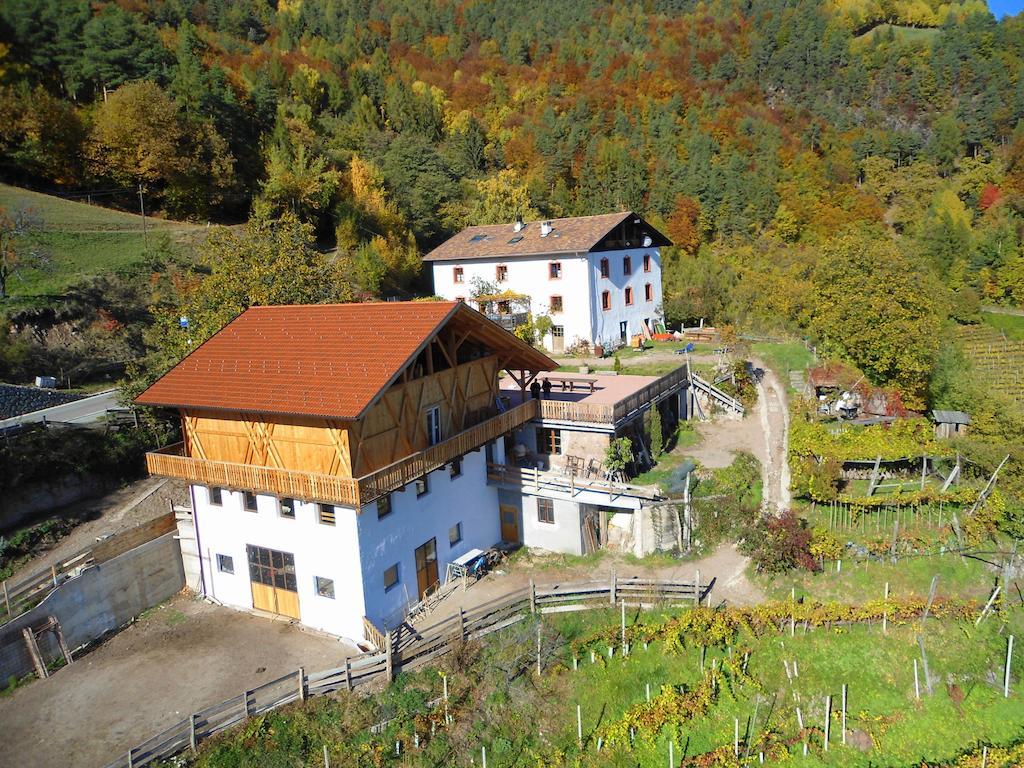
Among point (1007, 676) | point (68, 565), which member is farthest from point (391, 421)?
point (1007, 676)

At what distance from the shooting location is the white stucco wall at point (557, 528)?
23.4 meters

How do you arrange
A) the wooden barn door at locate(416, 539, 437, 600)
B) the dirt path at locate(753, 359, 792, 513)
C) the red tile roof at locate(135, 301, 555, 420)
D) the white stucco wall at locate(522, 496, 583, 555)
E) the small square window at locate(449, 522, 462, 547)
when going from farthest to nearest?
1. the dirt path at locate(753, 359, 792, 513)
2. the white stucco wall at locate(522, 496, 583, 555)
3. the small square window at locate(449, 522, 462, 547)
4. the wooden barn door at locate(416, 539, 437, 600)
5. the red tile roof at locate(135, 301, 555, 420)

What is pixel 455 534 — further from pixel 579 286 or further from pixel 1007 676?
pixel 579 286

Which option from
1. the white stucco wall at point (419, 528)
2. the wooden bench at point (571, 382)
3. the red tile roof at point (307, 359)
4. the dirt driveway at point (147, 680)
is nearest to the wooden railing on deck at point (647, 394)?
the wooden bench at point (571, 382)

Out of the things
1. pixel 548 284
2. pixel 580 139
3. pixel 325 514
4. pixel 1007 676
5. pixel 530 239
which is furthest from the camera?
pixel 580 139

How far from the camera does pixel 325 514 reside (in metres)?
18.6

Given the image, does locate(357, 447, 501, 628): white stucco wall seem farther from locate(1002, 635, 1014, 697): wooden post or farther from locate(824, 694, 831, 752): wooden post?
locate(1002, 635, 1014, 697): wooden post

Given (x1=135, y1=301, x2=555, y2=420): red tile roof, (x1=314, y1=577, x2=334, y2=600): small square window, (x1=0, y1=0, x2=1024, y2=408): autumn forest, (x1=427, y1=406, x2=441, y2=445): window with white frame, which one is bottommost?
(x1=314, y1=577, x2=334, y2=600): small square window

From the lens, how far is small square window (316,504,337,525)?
18.5 meters

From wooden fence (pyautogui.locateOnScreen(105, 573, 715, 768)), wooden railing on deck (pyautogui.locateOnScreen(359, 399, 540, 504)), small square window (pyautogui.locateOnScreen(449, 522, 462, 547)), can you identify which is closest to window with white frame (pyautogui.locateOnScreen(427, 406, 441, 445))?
wooden railing on deck (pyautogui.locateOnScreen(359, 399, 540, 504))

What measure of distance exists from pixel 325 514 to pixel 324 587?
2152mm

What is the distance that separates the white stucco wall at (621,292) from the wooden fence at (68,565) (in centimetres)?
2683

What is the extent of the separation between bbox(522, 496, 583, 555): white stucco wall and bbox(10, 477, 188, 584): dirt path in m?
12.4

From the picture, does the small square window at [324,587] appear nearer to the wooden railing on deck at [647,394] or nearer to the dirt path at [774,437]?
the wooden railing on deck at [647,394]
